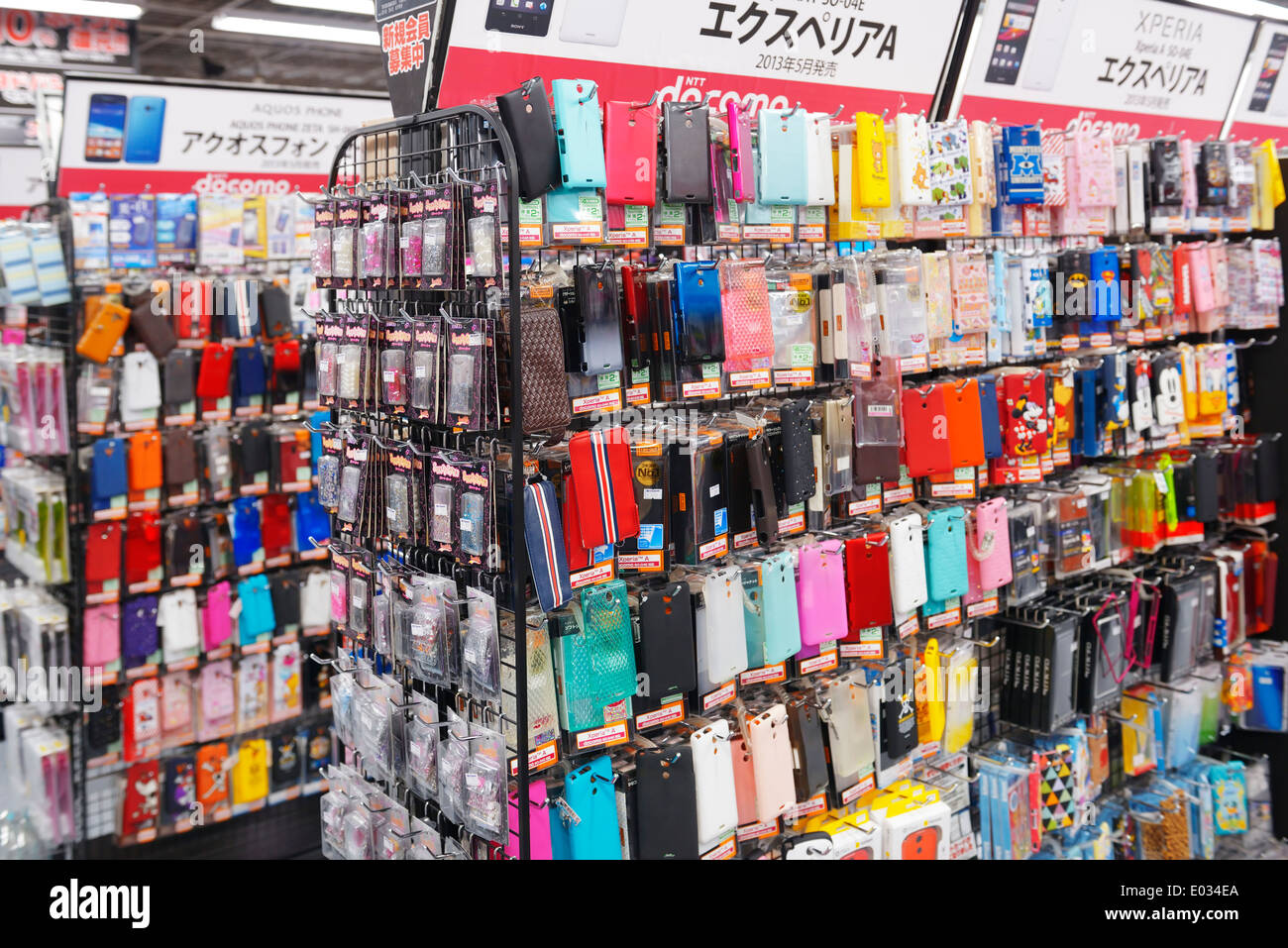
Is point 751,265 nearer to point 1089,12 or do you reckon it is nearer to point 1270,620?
point 1089,12

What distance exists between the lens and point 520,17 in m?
3.01

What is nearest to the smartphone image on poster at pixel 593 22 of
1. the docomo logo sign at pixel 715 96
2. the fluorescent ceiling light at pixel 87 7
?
the docomo logo sign at pixel 715 96

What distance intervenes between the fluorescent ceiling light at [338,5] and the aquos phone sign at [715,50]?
6448mm

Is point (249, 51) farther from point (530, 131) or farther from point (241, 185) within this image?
point (530, 131)

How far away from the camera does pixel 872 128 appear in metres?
3.59

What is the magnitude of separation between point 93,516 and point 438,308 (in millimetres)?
2411

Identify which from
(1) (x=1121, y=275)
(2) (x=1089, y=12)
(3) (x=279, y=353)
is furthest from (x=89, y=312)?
(2) (x=1089, y=12)

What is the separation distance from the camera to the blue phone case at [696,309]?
304 cm

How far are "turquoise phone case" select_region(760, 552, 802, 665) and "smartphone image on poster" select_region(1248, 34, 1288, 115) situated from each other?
489cm

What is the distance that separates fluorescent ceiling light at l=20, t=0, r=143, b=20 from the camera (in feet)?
29.8

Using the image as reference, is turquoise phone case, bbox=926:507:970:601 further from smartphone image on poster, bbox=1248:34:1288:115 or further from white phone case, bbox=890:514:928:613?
smartphone image on poster, bbox=1248:34:1288:115

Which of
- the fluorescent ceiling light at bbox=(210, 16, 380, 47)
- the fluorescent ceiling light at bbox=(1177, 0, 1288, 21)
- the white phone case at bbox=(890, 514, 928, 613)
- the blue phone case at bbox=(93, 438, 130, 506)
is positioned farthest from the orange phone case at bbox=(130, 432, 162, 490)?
the fluorescent ceiling light at bbox=(210, 16, 380, 47)

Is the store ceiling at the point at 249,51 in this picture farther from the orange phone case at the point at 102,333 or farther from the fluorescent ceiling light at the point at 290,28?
the orange phone case at the point at 102,333

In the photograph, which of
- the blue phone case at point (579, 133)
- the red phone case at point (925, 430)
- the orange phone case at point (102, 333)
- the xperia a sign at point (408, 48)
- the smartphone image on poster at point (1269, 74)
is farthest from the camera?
the smartphone image on poster at point (1269, 74)
